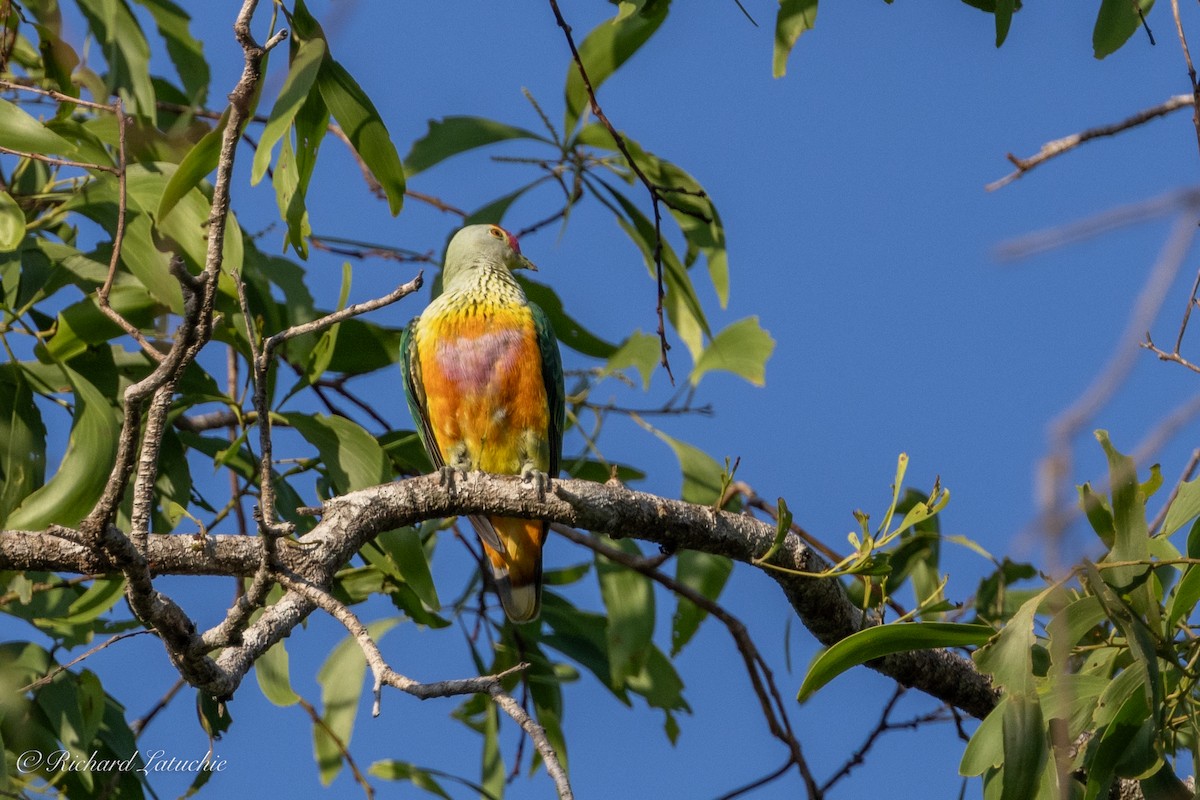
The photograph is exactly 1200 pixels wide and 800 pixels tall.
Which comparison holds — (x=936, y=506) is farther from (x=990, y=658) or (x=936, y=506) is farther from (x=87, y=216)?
(x=87, y=216)

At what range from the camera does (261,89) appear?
2.83 meters

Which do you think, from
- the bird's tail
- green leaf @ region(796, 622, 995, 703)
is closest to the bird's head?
the bird's tail

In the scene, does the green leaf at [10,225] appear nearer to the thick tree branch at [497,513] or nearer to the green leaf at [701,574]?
the thick tree branch at [497,513]

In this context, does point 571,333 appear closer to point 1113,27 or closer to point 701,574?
point 701,574

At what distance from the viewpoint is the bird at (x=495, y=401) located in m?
4.16

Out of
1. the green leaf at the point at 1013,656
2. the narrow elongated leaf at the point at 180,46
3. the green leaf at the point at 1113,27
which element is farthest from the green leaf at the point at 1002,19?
the narrow elongated leaf at the point at 180,46

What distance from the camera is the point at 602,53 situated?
13.4 ft

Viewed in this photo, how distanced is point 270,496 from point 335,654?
2.51 m

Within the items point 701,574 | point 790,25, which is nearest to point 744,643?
point 701,574

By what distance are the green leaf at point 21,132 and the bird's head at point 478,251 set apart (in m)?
1.79

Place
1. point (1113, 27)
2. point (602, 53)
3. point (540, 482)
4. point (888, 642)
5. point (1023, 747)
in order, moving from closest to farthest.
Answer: point (1023, 747) < point (888, 642) < point (540, 482) < point (1113, 27) < point (602, 53)

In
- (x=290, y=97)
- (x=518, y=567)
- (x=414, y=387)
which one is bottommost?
(x=518, y=567)

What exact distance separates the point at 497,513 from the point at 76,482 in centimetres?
97

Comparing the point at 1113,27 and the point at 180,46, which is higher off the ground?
the point at 180,46
